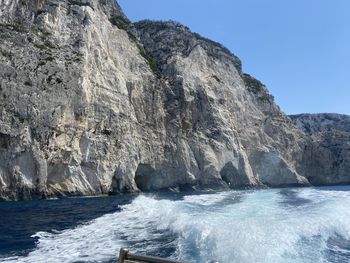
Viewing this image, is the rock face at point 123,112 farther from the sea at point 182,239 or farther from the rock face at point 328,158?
the sea at point 182,239

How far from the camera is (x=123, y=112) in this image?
176 feet

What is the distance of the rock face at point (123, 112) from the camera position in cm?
4099

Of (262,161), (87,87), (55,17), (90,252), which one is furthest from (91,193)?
(262,161)

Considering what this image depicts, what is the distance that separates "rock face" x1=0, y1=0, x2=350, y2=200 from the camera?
40994 mm


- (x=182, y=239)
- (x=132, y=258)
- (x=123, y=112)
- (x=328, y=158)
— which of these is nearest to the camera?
(x=132, y=258)

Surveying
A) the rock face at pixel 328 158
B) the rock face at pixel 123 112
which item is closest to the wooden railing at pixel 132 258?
the rock face at pixel 123 112

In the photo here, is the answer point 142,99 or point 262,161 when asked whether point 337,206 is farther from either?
point 262,161

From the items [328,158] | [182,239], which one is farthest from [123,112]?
[328,158]

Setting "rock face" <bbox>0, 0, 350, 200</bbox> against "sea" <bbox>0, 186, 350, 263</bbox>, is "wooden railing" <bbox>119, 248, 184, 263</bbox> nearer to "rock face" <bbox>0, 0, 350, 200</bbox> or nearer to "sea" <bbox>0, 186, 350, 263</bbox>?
"sea" <bbox>0, 186, 350, 263</bbox>

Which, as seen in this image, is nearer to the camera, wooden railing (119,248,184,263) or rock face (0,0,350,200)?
wooden railing (119,248,184,263)

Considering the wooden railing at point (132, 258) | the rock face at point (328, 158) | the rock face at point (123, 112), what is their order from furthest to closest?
the rock face at point (328, 158) → the rock face at point (123, 112) → the wooden railing at point (132, 258)

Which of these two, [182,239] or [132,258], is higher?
[132,258]

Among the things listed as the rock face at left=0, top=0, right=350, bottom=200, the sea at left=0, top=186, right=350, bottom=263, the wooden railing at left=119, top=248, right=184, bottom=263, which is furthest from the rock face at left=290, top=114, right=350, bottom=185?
the wooden railing at left=119, top=248, right=184, bottom=263

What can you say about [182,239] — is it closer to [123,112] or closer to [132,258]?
[132,258]
